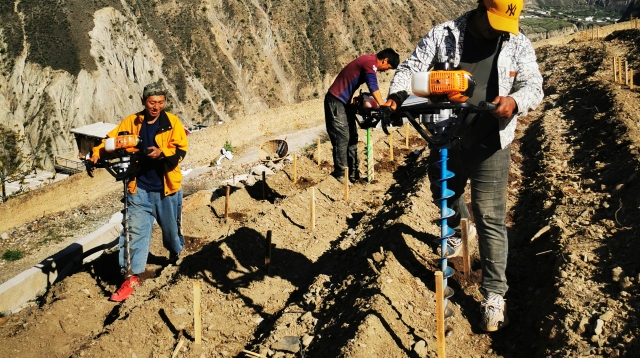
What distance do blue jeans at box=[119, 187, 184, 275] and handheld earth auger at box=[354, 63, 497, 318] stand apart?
2.84m

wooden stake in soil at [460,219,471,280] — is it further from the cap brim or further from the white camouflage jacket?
the cap brim

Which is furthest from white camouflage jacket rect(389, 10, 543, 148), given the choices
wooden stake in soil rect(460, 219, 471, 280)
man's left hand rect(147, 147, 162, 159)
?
man's left hand rect(147, 147, 162, 159)

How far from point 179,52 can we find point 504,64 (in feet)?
179

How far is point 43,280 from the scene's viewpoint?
7355 mm

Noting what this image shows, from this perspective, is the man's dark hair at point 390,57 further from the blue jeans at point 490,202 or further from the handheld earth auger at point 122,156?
the blue jeans at point 490,202

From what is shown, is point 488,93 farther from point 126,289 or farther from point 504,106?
point 126,289

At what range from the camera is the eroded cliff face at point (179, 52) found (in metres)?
43.8

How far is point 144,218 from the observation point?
5.87 m

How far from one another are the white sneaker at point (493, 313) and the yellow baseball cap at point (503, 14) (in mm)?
1658

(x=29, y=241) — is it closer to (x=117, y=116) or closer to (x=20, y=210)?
(x=20, y=210)

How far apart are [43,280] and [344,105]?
433 centimetres

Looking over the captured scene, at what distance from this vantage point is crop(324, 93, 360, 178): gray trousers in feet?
27.0

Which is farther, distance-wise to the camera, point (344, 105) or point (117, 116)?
point (117, 116)

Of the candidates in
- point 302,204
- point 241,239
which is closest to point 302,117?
point 302,204
